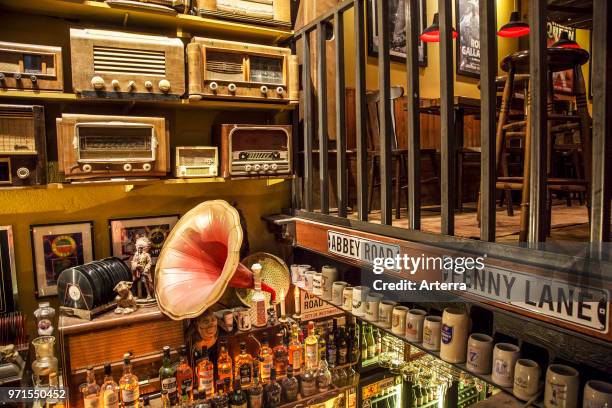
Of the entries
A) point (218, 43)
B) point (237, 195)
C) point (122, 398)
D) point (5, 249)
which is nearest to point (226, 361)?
point (122, 398)

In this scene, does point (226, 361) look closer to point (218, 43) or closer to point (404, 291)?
point (404, 291)

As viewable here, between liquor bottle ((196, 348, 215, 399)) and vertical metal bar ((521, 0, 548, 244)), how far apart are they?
191cm

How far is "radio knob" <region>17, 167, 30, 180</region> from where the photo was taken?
2117 mm

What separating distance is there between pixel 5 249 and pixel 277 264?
1.64 m

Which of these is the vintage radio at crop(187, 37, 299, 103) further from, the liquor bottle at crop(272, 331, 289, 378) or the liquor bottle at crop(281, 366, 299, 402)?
the liquor bottle at crop(281, 366, 299, 402)

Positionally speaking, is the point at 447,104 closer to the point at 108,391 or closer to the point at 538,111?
the point at 538,111

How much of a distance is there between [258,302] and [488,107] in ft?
5.92

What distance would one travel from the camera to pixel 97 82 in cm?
221

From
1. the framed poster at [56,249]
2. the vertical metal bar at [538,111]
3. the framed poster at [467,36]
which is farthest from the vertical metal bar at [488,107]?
the framed poster at [467,36]

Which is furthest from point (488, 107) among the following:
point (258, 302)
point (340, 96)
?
point (258, 302)

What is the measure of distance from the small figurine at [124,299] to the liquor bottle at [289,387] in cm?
108

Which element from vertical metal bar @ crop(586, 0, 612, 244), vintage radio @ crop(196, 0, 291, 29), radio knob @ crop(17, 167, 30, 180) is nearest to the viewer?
vertical metal bar @ crop(586, 0, 612, 244)

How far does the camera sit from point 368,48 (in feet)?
12.1

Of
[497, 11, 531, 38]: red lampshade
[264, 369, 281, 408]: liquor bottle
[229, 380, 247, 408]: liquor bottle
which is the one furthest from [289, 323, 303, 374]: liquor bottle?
[497, 11, 531, 38]: red lampshade
